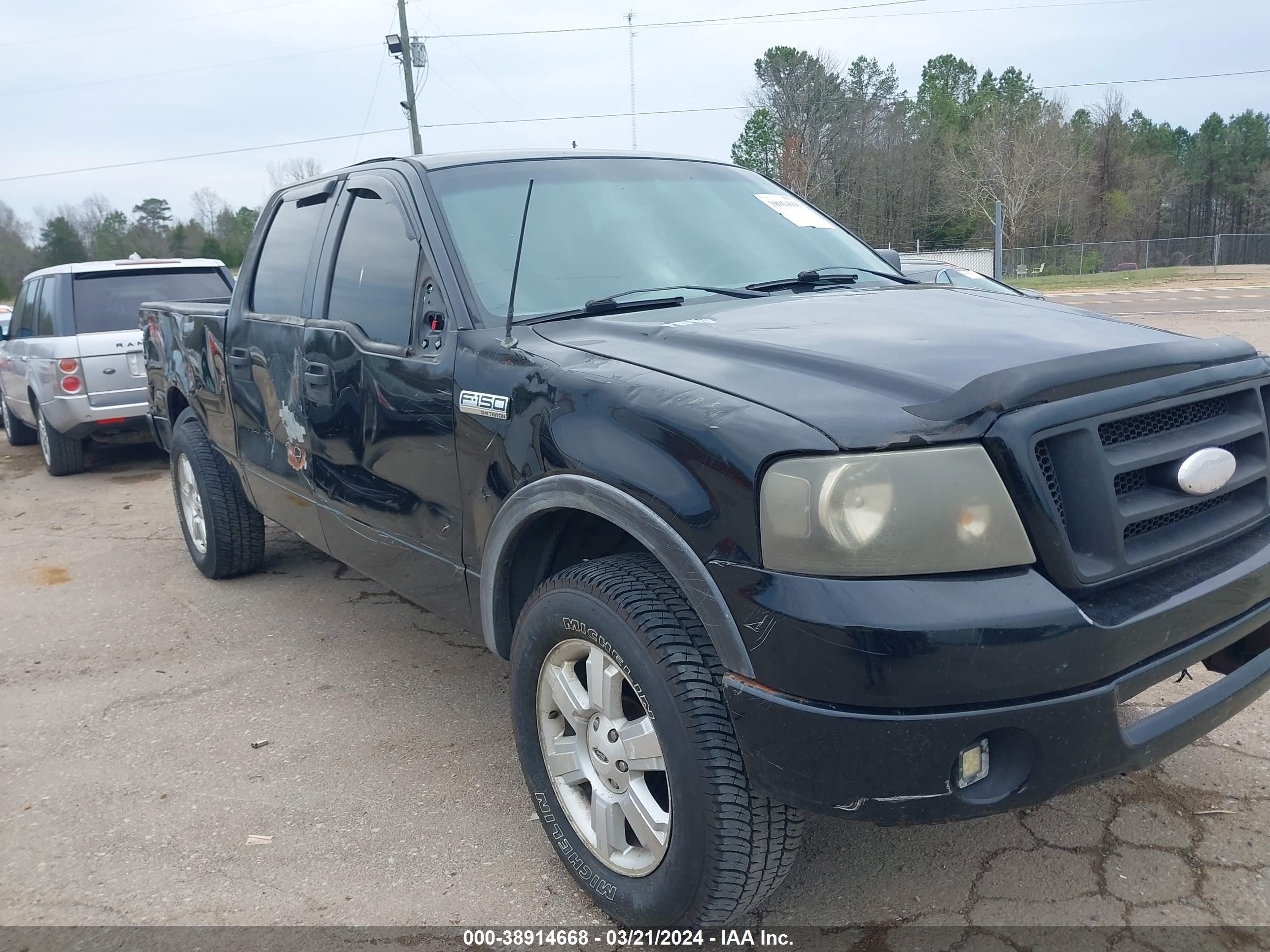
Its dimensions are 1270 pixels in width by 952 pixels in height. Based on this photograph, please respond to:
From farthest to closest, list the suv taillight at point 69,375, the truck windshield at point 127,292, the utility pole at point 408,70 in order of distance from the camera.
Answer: the utility pole at point 408,70
the truck windshield at point 127,292
the suv taillight at point 69,375

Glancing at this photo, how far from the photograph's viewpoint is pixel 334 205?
3.82m

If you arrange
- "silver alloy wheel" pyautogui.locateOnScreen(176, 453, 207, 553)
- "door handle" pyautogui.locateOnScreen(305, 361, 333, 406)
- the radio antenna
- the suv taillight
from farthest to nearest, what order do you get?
the suv taillight < "silver alloy wheel" pyautogui.locateOnScreen(176, 453, 207, 553) < "door handle" pyautogui.locateOnScreen(305, 361, 333, 406) < the radio antenna

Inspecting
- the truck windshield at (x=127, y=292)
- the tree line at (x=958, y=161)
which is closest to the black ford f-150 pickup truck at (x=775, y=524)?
the truck windshield at (x=127, y=292)

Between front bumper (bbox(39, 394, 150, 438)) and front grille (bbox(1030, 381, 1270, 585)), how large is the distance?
7.96 meters

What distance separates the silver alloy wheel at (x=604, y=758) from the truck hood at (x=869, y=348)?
721 mm

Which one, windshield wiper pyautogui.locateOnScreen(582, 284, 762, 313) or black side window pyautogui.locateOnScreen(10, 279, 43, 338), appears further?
black side window pyautogui.locateOnScreen(10, 279, 43, 338)

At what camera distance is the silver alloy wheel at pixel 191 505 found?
5.27m

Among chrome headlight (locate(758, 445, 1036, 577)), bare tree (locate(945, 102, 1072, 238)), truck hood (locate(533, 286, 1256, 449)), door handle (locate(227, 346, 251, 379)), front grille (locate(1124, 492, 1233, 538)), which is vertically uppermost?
bare tree (locate(945, 102, 1072, 238))

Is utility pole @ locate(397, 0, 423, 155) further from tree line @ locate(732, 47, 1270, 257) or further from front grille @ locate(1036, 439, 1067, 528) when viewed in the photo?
front grille @ locate(1036, 439, 1067, 528)

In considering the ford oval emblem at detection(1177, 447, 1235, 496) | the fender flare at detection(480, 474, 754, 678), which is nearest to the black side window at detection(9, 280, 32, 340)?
the fender flare at detection(480, 474, 754, 678)

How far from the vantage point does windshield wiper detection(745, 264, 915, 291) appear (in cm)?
323

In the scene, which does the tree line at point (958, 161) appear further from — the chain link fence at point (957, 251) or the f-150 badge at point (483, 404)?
the f-150 badge at point (483, 404)

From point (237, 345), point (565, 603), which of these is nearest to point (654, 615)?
point (565, 603)

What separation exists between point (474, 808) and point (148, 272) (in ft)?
24.6
